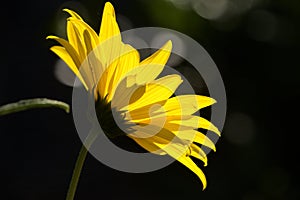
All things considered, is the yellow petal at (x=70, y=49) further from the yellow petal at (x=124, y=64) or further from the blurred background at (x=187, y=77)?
the blurred background at (x=187, y=77)

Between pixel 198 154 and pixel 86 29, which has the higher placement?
pixel 86 29

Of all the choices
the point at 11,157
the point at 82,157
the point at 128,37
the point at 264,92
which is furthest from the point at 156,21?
the point at 82,157

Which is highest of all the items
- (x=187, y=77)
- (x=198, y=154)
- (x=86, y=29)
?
(x=86, y=29)

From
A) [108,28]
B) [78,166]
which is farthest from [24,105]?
[108,28]

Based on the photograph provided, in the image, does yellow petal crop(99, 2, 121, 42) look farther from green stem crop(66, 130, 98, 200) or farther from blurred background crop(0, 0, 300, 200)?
blurred background crop(0, 0, 300, 200)

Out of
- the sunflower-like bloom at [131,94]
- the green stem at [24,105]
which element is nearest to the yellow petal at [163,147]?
the sunflower-like bloom at [131,94]

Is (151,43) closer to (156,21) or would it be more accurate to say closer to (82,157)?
(156,21)

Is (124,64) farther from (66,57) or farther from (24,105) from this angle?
(24,105)

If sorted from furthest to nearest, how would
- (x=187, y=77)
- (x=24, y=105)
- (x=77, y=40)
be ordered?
(x=187, y=77) < (x=77, y=40) < (x=24, y=105)
